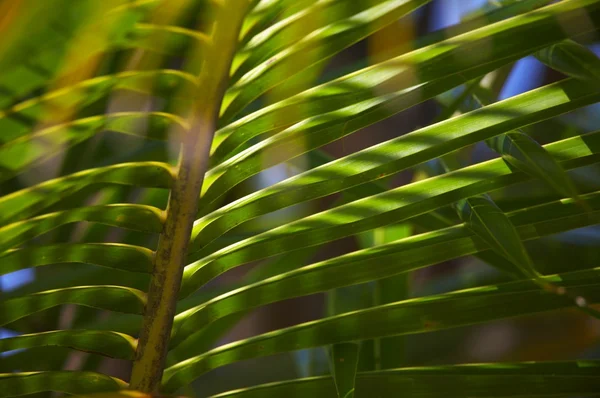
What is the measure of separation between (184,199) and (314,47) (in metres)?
0.13

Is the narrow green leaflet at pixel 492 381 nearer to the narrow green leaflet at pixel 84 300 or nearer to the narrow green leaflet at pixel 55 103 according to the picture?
the narrow green leaflet at pixel 84 300

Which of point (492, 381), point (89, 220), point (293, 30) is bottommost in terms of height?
point (492, 381)

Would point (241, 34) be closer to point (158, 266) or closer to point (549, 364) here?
point (158, 266)

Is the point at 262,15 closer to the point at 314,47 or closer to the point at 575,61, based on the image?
the point at 314,47

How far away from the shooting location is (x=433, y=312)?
401 mm

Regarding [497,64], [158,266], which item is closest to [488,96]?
[497,64]

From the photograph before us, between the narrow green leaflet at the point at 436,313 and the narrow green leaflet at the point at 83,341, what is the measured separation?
8 cm

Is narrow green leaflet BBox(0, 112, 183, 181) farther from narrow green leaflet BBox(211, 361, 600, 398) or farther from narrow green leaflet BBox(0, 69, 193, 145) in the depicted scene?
narrow green leaflet BBox(211, 361, 600, 398)

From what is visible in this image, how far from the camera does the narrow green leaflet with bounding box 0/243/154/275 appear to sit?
413 millimetres

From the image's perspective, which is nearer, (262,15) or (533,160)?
(533,160)

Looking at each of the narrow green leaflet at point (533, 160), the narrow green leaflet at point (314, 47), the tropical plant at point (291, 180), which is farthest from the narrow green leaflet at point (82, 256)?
the narrow green leaflet at point (533, 160)

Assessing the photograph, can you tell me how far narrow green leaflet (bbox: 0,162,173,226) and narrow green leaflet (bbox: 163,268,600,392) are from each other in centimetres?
13

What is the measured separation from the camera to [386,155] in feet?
1.26

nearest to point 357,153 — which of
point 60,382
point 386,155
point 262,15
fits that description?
point 386,155
